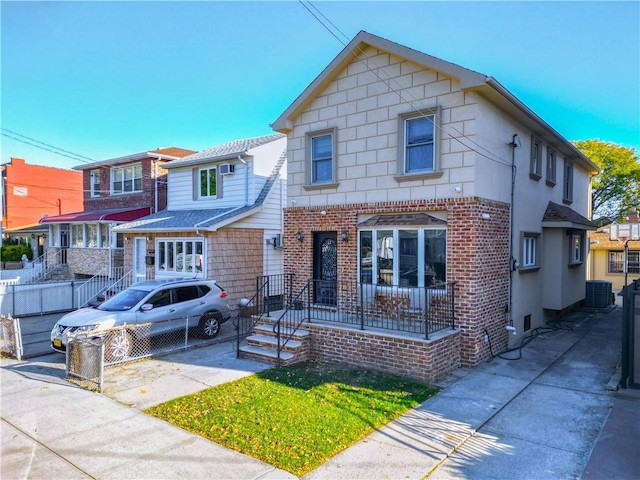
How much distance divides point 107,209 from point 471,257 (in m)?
19.7

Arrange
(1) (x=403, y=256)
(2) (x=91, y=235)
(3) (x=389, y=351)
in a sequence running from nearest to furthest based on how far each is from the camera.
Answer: (3) (x=389, y=351)
(1) (x=403, y=256)
(2) (x=91, y=235)

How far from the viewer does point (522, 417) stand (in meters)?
6.15

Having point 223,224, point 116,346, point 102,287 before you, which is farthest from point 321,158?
point 102,287

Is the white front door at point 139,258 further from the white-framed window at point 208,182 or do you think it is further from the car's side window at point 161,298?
the car's side window at point 161,298

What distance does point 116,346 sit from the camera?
882 cm

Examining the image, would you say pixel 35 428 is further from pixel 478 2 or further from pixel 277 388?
pixel 478 2

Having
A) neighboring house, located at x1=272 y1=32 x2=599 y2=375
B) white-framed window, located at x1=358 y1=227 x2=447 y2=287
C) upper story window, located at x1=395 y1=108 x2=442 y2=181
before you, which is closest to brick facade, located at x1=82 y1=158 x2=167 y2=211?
neighboring house, located at x1=272 y1=32 x2=599 y2=375

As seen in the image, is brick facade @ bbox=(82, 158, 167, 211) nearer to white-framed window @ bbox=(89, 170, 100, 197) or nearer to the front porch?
white-framed window @ bbox=(89, 170, 100, 197)

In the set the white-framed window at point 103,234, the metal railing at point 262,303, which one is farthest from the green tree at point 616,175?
the white-framed window at point 103,234

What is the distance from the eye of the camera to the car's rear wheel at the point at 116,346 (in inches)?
343

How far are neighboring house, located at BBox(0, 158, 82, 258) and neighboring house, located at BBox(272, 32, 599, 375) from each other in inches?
1107

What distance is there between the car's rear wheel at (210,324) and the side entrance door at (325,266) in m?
2.76

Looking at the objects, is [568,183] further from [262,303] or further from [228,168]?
[228,168]

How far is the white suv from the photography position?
924cm
